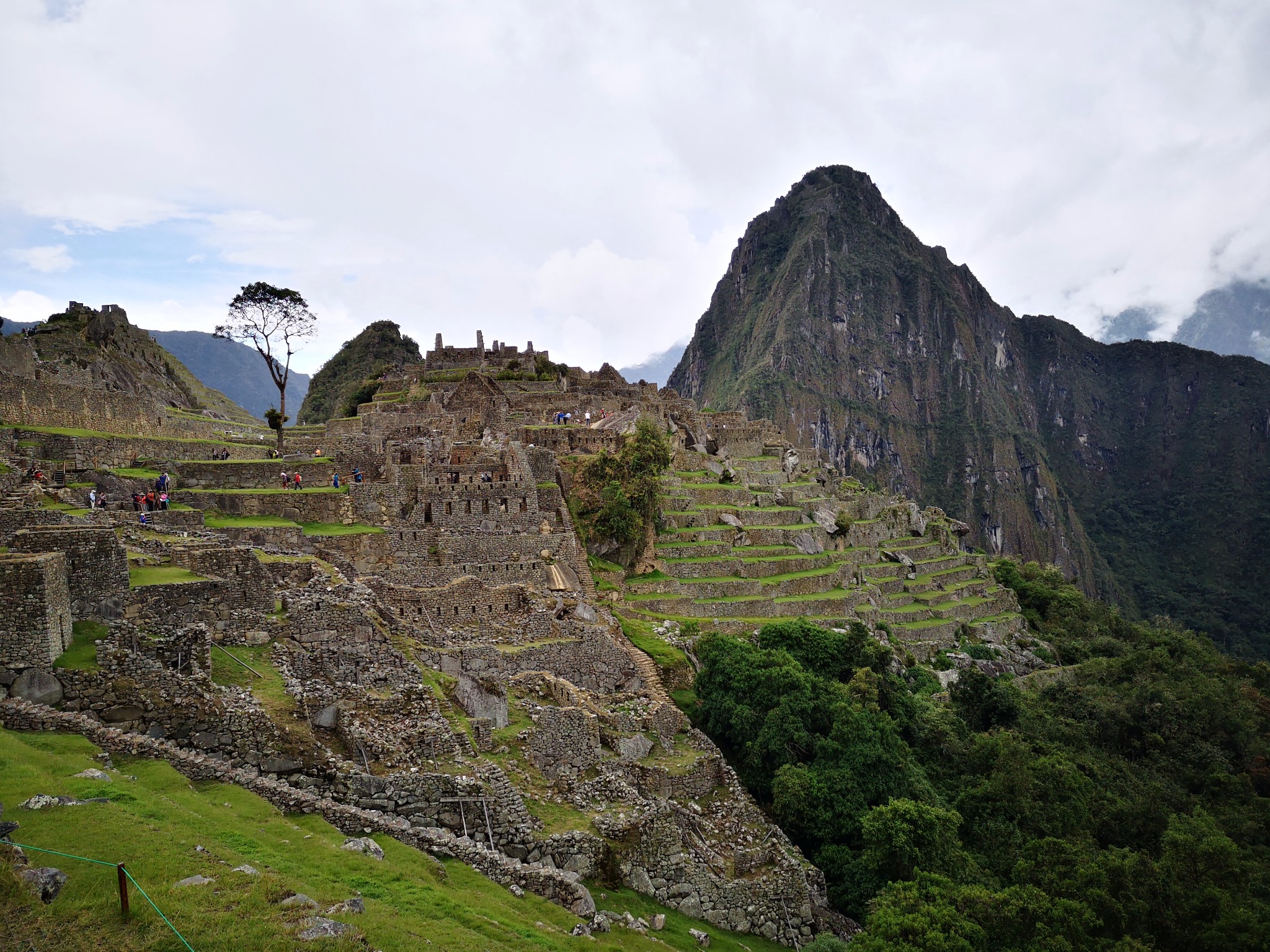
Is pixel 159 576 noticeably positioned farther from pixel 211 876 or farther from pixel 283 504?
pixel 283 504

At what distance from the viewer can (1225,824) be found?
2806cm

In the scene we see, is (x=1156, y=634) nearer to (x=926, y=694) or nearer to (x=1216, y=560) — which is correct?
(x=926, y=694)

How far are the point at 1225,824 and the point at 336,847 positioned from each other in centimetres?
3409

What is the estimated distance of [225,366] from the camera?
376 feet

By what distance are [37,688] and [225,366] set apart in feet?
397

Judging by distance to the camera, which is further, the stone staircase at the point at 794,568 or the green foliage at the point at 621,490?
the stone staircase at the point at 794,568

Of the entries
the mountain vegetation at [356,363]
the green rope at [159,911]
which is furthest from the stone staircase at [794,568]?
the mountain vegetation at [356,363]

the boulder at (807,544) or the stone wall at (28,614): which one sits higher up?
the stone wall at (28,614)

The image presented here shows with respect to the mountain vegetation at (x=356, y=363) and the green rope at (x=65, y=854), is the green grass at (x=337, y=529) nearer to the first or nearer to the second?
the green rope at (x=65, y=854)

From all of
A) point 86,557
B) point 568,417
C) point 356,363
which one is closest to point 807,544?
point 568,417

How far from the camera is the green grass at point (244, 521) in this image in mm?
19359

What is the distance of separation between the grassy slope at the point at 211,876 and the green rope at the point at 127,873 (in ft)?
0.24

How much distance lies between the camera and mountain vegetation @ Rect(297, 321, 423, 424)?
2899 inches

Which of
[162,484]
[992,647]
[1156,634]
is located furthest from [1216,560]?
[162,484]
